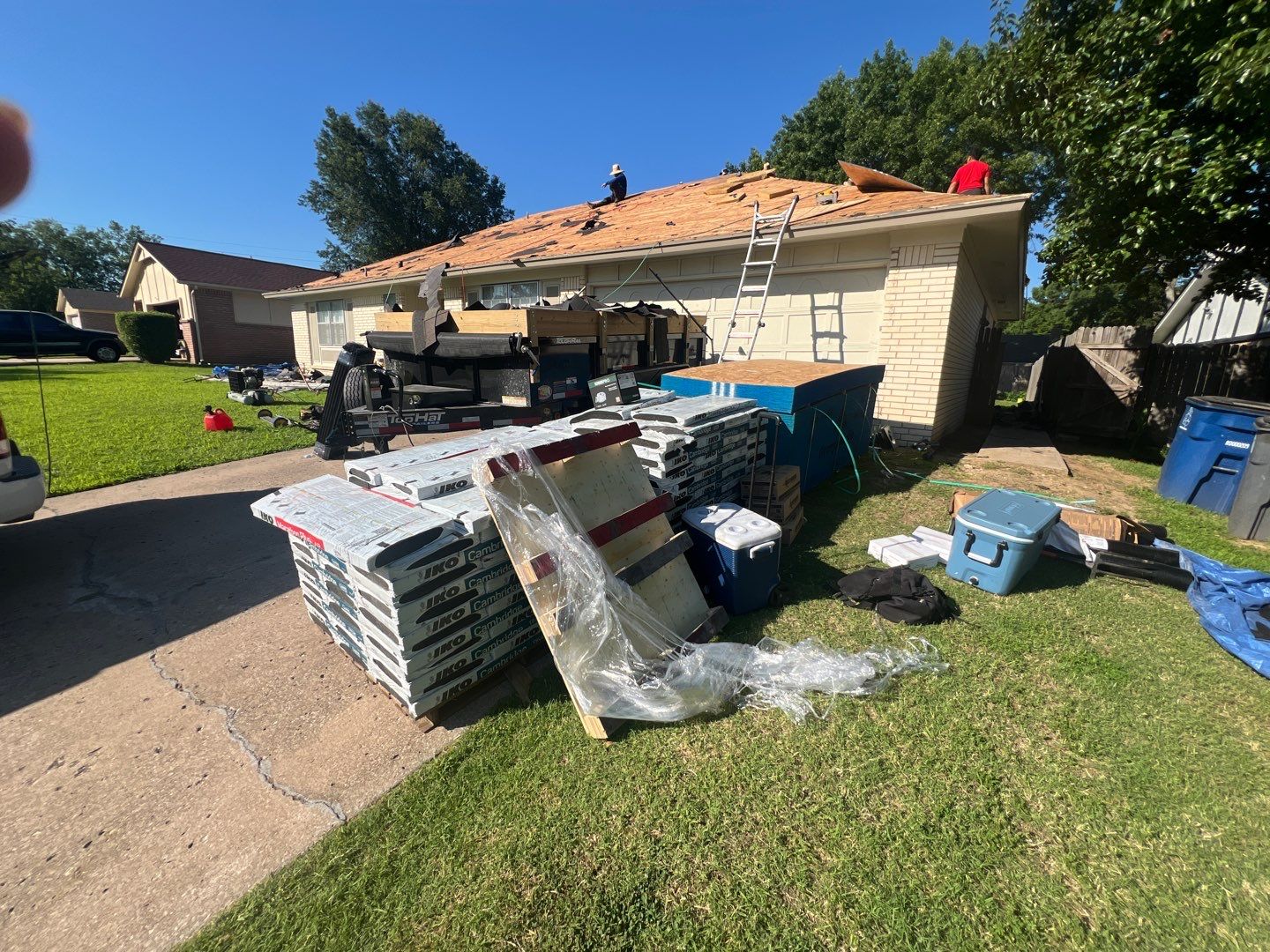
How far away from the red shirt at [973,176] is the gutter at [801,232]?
6.97 ft

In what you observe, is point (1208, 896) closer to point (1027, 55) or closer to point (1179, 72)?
point (1179, 72)

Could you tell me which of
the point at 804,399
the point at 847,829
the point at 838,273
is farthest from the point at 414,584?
the point at 838,273

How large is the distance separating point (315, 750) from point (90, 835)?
71cm

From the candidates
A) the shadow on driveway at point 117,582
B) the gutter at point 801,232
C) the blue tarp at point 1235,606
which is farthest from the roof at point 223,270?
the blue tarp at point 1235,606

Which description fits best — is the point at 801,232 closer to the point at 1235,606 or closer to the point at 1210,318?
the point at 1235,606

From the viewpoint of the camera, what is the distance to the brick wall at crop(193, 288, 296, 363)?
75.5 feet

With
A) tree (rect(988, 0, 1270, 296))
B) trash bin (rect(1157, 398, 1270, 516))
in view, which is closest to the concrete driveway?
trash bin (rect(1157, 398, 1270, 516))

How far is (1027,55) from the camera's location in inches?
280

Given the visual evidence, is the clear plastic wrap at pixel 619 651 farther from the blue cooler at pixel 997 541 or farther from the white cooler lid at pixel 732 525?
the blue cooler at pixel 997 541

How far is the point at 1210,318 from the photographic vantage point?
51.4 ft

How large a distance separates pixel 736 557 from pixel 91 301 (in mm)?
50358

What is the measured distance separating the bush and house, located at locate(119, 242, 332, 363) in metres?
0.79

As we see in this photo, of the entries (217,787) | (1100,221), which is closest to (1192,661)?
(217,787)

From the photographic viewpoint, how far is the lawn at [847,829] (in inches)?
62.0
